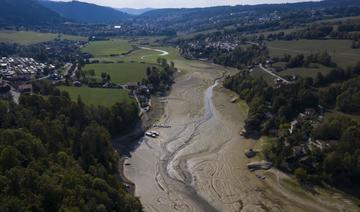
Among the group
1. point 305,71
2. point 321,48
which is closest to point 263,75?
point 305,71

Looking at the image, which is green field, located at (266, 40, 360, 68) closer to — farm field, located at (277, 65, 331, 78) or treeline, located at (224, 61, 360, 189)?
farm field, located at (277, 65, 331, 78)

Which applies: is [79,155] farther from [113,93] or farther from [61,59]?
[61,59]

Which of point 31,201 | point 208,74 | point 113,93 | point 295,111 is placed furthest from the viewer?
point 208,74

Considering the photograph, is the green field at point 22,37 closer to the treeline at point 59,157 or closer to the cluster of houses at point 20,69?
the cluster of houses at point 20,69

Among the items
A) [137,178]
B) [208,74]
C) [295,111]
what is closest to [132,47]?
[208,74]

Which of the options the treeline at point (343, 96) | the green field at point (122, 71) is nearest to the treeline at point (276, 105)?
the treeline at point (343, 96)

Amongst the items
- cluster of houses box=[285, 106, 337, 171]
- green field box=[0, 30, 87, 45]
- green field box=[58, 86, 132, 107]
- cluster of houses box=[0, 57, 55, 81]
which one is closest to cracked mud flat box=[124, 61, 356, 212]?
cluster of houses box=[285, 106, 337, 171]

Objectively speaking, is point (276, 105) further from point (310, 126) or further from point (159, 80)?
point (159, 80)
